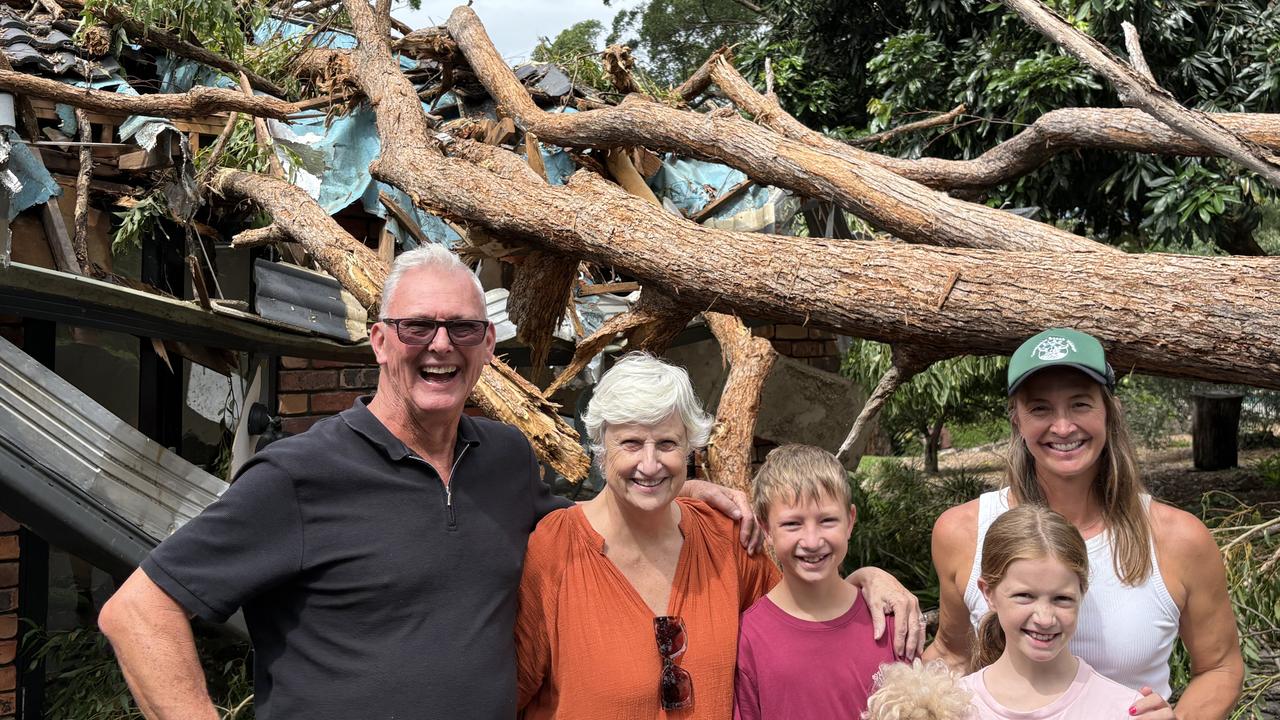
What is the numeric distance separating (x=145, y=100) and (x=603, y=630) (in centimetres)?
394

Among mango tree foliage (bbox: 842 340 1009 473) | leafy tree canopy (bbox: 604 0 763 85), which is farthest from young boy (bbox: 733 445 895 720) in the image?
leafy tree canopy (bbox: 604 0 763 85)

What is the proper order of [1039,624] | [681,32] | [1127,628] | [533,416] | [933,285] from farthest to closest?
[681,32] < [533,416] < [933,285] < [1127,628] < [1039,624]

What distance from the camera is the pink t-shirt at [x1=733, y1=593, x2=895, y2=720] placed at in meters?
2.12

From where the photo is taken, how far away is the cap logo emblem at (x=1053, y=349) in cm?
207

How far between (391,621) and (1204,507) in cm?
388

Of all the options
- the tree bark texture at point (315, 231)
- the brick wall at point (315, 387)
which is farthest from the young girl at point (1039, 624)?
the brick wall at point (315, 387)

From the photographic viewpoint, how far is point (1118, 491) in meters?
2.08

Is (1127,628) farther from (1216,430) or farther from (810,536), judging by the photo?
(1216,430)

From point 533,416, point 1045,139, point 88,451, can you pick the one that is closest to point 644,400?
point 533,416

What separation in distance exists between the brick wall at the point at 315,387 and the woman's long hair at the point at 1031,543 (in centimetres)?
441

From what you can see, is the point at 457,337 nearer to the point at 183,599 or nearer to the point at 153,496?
the point at 183,599

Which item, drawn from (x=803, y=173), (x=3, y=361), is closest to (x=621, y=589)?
(x=803, y=173)

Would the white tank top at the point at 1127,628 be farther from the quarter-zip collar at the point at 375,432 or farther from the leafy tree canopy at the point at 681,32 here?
the leafy tree canopy at the point at 681,32

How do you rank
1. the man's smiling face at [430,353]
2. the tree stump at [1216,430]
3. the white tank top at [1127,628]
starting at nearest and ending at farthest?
1. the white tank top at [1127,628]
2. the man's smiling face at [430,353]
3. the tree stump at [1216,430]
